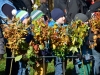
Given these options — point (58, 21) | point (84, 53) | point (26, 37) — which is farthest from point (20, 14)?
point (84, 53)

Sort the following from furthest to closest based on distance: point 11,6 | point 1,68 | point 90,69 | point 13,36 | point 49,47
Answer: point 1,68 < point 90,69 < point 11,6 < point 49,47 < point 13,36

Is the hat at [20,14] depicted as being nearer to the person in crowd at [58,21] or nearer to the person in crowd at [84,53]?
the person in crowd at [58,21]

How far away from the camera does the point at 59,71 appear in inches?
289

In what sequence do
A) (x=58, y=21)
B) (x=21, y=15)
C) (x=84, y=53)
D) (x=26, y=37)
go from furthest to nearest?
(x=84, y=53)
(x=58, y=21)
(x=21, y=15)
(x=26, y=37)

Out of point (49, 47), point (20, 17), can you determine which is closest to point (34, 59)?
point (49, 47)

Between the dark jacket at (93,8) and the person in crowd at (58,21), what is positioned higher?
the dark jacket at (93,8)

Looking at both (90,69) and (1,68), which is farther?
(1,68)

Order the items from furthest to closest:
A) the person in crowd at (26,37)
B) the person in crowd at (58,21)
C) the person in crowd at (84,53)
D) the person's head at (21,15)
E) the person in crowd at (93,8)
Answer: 1. the person in crowd at (93,8)
2. the person in crowd at (84,53)
3. the person in crowd at (58,21)
4. the person's head at (21,15)
5. the person in crowd at (26,37)

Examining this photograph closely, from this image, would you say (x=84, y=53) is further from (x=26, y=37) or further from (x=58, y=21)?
(x=26, y=37)

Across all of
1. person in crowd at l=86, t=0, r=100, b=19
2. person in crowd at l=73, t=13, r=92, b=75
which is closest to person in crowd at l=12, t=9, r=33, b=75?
person in crowd at l=73, t=13, r=92, b=75

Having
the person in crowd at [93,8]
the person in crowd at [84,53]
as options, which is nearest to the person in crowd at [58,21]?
the person in crowd at [84,53]

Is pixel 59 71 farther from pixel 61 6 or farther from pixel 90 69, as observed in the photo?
pixel 61 6

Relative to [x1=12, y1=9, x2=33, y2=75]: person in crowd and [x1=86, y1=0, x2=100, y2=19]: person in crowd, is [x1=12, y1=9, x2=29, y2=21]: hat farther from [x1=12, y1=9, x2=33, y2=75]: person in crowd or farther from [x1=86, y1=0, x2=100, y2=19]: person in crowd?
[x1=86, y1=0, x2=100, y2=19]: person in crowd

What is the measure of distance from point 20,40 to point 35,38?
317 mm
